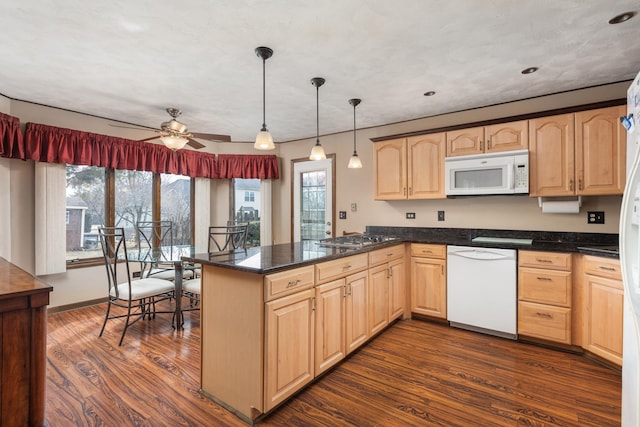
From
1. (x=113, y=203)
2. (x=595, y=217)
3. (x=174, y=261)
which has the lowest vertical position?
(x=174, y=261)

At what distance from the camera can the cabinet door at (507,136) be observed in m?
3.09

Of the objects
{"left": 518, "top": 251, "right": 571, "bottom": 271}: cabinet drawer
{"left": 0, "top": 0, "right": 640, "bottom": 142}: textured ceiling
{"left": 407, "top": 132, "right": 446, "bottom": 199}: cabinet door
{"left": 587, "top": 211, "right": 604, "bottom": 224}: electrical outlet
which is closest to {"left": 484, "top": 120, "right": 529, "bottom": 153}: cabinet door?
{"left": 0, "top": 0, "right": 640, "bottom": 142}: textured ceiling

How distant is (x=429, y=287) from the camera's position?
337cm

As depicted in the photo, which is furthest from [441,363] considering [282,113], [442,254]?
[282,113]

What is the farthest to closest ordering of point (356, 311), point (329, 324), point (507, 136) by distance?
point (507, 136)
point (356, 311)
point (329, 324)

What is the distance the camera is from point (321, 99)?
11.0 feet

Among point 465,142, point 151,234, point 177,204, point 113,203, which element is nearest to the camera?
point 465,142

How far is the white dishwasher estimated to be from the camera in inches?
115

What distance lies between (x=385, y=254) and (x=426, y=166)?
1.29m

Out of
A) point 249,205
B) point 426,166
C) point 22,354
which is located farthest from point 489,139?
point 22,354

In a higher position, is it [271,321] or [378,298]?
[271,321]

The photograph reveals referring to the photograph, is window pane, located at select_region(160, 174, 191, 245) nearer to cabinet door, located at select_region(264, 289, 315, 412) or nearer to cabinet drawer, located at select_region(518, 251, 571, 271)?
cabinet door, located at select_region(264, 289, 315, 412)

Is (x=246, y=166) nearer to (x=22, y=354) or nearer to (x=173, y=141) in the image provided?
(x=173, y=141)

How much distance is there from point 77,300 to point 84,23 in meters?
3.21
